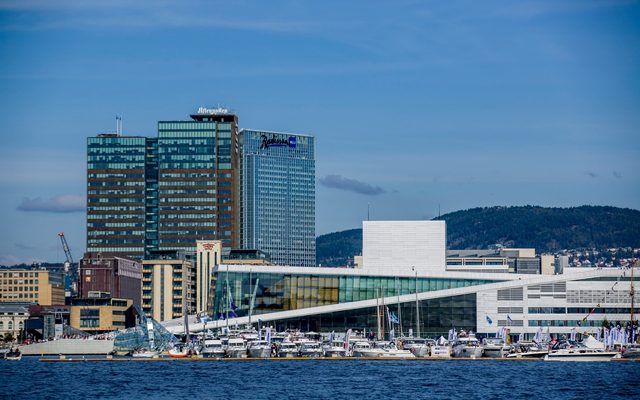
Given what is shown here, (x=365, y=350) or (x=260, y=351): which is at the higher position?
(x=365, y=350)

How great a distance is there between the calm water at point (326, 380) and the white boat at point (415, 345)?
313 inches

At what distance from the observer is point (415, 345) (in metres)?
171

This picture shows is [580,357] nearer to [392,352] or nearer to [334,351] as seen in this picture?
[392,352]

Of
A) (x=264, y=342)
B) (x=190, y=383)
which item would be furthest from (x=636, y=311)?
(x=190, y=383)

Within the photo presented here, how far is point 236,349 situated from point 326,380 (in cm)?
4748

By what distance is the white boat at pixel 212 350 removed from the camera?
17500 centimetres

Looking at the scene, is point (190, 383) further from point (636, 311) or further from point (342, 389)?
point (636, 311)

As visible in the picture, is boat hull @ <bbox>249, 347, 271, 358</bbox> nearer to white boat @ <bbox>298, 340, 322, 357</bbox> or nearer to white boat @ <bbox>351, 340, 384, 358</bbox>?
white boat @ <bbox>298, 340, 322, 357</bbox>

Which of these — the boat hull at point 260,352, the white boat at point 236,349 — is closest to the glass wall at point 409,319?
the white boat at point 236,349

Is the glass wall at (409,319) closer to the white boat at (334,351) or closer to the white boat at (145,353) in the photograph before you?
the white boat at (145,353)

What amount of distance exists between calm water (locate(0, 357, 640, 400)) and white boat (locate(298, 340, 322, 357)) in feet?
22.9

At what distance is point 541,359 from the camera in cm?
16388

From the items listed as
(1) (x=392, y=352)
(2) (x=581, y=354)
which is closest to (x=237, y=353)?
(1) (x=392, y=352)

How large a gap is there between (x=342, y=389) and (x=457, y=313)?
80.1 meters
